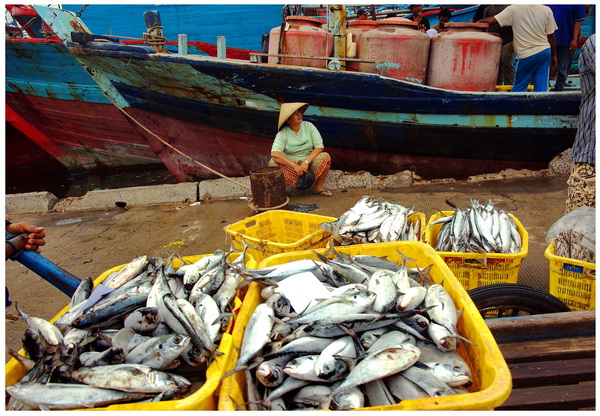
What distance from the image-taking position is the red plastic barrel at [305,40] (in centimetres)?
609

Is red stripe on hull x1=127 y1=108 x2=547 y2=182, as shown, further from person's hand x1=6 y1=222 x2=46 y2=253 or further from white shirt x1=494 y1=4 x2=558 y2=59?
person's hand x1=6 y1=222 x2=46 y2=253

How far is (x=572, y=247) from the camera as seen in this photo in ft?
7.63

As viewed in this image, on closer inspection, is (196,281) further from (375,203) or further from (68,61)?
(68,61)

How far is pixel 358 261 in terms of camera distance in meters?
2.25

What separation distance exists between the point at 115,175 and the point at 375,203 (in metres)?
10.1

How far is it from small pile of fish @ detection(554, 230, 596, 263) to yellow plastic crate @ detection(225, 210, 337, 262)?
62.3 inches

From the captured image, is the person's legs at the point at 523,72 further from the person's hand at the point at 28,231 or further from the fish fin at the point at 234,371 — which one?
the person's hand at the point at 28,231

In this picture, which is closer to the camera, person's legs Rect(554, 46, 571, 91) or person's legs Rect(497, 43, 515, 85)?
person's legs Rect(554, 46, 571, 91)

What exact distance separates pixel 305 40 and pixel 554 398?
5.81 m

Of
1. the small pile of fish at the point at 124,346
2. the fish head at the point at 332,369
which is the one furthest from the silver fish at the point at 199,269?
the fish head at the point at 332,369

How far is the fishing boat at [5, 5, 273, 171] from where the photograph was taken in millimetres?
8805

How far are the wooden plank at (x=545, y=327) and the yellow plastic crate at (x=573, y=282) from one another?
28cm

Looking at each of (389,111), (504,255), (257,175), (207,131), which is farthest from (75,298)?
(207,131)

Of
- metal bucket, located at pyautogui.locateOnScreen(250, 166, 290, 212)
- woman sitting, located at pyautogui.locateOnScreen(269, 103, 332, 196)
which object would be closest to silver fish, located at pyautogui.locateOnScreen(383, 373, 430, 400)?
metal bucket, located at pyautogui.locateOnScreen(250, 166, 290, 212)
